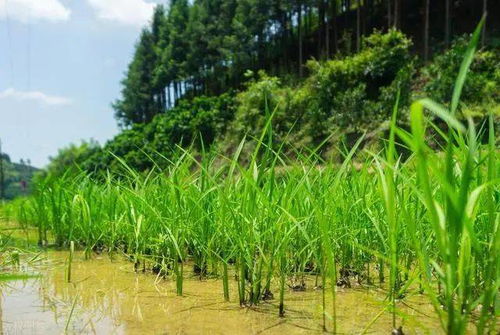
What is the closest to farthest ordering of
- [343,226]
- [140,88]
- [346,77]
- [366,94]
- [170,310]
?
[170,310] → [343,226] → [366,94] → [346,77] → [140,88]

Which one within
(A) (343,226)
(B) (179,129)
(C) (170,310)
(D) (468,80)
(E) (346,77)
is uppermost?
(E) (346,77)

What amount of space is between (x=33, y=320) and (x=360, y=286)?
100cm

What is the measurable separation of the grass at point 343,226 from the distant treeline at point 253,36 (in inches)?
677

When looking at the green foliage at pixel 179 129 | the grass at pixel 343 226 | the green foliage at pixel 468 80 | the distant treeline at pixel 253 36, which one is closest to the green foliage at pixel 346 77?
the green foliage at pixel 468 80

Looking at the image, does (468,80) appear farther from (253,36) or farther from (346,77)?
(253,36)

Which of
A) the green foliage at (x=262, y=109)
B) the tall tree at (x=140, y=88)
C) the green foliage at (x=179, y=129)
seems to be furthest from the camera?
the tall tree at (x=140, y=88)

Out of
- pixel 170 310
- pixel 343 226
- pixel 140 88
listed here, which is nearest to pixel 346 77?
pixel 343 226

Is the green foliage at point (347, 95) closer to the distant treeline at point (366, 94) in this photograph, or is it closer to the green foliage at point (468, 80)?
the distant treeline at point (366, 94)

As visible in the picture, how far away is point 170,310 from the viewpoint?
1.36 metres

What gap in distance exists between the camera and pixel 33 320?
1.25m

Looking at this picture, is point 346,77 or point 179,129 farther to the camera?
point 179,129

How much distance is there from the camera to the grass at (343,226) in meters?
0.90

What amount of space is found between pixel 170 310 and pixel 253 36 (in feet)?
90.8

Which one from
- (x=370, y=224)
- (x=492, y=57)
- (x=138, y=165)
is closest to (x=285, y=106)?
(x=492, y=57)
